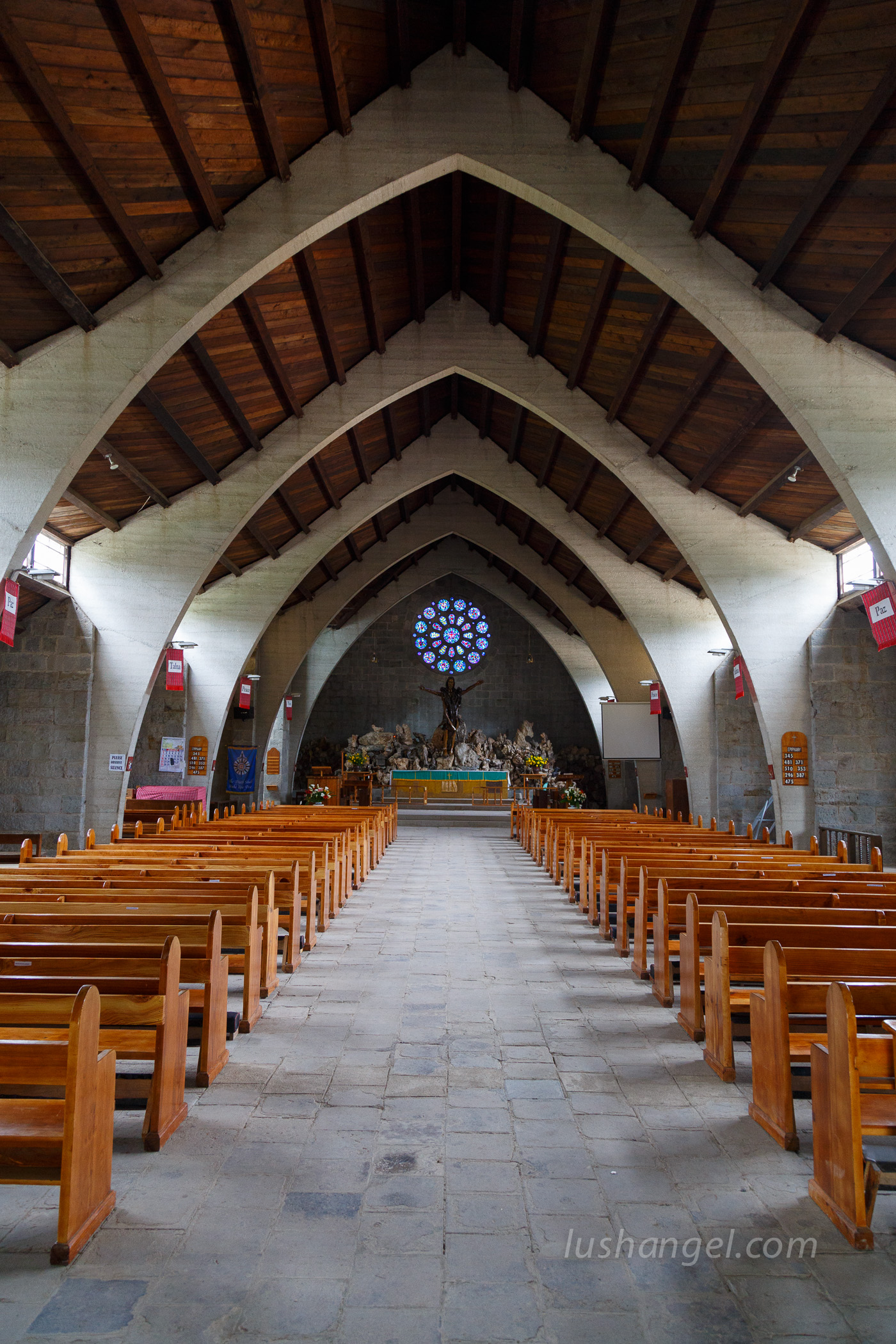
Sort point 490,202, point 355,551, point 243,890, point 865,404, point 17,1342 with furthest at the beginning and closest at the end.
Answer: point 355,551 → point 490,202 → point 865,404 → point 243,890 → point 17,1342

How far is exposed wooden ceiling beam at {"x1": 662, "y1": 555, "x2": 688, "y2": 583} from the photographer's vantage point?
15484 millimetres

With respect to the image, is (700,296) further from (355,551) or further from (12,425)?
(355,551)

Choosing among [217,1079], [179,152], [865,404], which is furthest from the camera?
[865,404]

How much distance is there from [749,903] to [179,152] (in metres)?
7.18

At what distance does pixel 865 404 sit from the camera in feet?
25.2

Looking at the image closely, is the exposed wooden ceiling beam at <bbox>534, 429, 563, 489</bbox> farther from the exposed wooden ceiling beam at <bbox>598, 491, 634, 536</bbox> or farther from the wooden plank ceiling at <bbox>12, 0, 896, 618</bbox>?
the wooden plank ceiling at <bbox>12, 0, 896, 618</bbox>

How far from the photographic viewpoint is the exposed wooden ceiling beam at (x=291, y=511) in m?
14.9

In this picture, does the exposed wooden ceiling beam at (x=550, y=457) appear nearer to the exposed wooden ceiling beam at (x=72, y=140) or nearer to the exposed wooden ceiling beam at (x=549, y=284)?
the exposed wooden ceiling beam at (x=549, y=284)

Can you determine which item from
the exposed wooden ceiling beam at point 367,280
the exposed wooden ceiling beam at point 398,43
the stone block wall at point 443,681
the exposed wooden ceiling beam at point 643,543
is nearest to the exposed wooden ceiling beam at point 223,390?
the exposed wooden ceiling beam at point 367,280

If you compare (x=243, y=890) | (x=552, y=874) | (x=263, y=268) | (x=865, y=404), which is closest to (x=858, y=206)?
(x=865, y=404)

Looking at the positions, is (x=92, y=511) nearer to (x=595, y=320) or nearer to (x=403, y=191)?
(x=403, y=191)

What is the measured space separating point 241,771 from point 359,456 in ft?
24.3

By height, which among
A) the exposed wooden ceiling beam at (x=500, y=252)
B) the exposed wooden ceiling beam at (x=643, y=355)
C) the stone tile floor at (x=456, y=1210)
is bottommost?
the stone tile floor at (x=456, y=1210)

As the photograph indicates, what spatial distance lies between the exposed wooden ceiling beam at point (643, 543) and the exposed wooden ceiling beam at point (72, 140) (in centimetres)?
904
